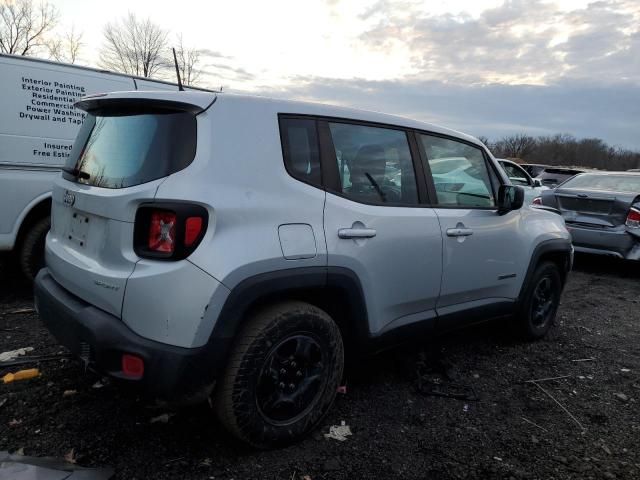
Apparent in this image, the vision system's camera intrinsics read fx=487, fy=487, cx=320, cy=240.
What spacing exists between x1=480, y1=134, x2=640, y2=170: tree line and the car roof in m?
59.1

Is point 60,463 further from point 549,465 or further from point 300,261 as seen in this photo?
point 549,465

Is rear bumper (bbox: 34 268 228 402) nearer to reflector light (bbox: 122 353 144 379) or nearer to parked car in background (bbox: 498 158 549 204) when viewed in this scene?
reflector light (bbox: 122 353 144 379)

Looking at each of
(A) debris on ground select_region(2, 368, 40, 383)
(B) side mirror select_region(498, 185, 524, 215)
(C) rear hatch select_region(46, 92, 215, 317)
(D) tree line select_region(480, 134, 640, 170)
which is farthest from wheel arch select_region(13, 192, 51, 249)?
(D) tree line select_region(480, 134, 640, 170)

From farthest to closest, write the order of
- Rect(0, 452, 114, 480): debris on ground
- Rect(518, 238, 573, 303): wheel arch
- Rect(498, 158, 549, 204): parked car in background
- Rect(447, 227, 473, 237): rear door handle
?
Rect(498, 158, 549, 204): parked car in background, Rect(518, 238, 573, 303): wheel arch, Rect(447, 227, 473, 237): rear door handle, Rect(0, 452, 114, 480): debris on ground

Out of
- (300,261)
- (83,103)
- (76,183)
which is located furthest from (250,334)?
(83,103)

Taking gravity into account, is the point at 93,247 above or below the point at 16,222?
above

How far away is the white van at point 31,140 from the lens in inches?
168

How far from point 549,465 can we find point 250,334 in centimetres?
174

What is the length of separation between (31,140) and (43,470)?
10.8 feet

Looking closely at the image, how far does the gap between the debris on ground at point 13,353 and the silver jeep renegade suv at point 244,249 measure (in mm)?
966

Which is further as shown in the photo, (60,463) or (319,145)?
(319,145)

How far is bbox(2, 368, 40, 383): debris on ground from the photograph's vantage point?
3.01m

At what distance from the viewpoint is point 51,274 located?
2740mm

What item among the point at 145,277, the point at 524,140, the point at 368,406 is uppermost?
the point at 524,140
